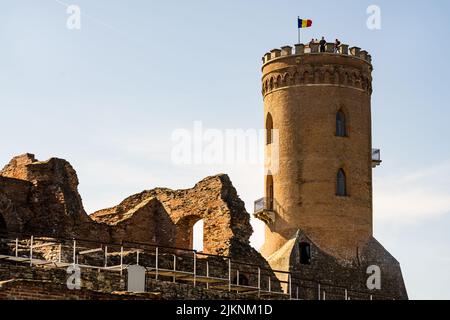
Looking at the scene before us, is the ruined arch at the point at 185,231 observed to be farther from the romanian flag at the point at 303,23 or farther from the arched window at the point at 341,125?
the romanian flag at the point at 303,23

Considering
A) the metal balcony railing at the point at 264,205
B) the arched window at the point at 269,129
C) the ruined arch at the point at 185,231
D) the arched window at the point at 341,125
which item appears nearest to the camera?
the ruined arch at the point at 185,231

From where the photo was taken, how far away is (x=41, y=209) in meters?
31.4

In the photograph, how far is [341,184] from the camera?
43000mm

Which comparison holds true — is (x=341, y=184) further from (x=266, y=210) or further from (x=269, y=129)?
(x=269, y=129)

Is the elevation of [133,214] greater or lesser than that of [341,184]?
A: lesser

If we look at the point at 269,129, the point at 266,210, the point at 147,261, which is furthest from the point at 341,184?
the point at 147,261

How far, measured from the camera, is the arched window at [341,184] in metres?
42.8

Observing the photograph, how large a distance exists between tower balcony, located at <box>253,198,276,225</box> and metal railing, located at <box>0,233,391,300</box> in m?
10.1

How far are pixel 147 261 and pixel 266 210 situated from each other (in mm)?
15206

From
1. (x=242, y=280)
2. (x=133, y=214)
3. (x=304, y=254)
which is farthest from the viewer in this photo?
(x=304, y=254)

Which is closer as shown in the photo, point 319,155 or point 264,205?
point 319,155

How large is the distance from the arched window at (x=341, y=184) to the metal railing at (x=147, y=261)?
10286mm

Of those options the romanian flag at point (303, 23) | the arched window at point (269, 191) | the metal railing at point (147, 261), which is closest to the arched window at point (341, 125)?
the arched window at point (269, 191)

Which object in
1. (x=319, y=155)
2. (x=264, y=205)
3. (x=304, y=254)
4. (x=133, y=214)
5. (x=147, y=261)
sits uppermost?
(x=319, y=155)
